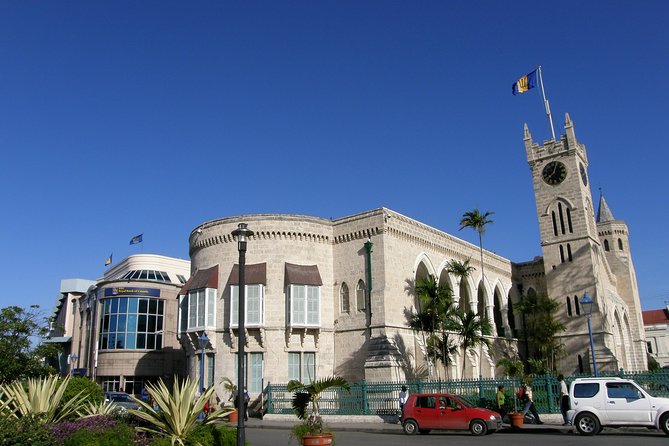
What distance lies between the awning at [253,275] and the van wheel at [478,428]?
51.0ft

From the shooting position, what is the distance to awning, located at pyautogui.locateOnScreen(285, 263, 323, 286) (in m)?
31.4

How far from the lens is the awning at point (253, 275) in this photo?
102 feet

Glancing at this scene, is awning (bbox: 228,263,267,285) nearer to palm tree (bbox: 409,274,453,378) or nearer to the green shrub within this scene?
palm tree (bbox: 409,274,453,378)

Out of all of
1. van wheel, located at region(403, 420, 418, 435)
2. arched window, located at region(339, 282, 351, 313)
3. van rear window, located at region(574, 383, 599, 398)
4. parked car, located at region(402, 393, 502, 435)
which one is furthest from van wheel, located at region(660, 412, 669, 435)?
arched window, located at region(339, 282, 351, 313)

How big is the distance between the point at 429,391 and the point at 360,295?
9.03 meters

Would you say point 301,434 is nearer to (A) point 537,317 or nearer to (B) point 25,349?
(B) point 25,349

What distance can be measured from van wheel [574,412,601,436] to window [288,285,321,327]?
1627 centimetres

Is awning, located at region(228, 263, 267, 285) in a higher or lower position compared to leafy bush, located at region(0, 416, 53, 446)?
higher

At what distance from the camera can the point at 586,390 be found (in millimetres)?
17562

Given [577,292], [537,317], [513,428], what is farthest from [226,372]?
[577,292]

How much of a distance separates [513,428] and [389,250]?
46.3ft

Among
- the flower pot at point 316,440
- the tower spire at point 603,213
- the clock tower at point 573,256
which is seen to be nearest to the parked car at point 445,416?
the flower pot at point 316,440

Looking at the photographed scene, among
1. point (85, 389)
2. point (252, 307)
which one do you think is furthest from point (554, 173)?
point (85, 389)

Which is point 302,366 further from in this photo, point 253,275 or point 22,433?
point 22,433
